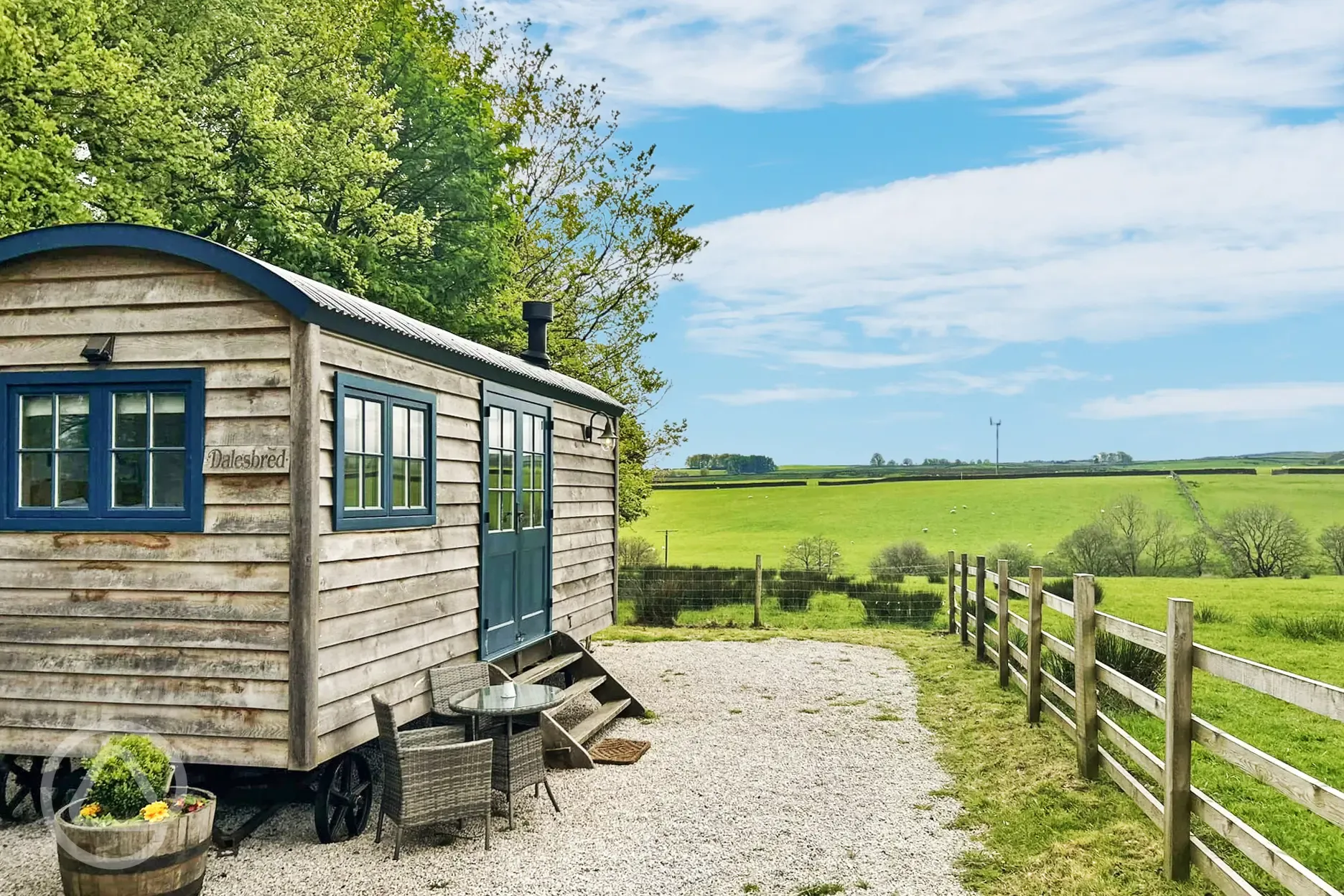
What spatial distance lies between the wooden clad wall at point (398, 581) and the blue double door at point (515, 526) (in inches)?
10.2

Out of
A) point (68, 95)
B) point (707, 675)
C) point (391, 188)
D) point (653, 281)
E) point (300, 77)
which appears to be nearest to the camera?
point (707, 675)

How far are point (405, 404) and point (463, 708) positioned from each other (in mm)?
2011

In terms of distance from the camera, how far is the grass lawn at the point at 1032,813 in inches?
189

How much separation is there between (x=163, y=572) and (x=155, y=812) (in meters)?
1.42

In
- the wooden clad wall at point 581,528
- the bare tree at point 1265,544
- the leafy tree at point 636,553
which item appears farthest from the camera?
the bare tree at point 1265,544

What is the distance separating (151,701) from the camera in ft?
18.0

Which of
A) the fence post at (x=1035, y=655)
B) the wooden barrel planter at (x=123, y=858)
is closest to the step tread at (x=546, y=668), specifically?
the wooden barrel planter at (x=123, y=858)

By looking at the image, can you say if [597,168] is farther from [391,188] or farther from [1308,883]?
[1308,883]

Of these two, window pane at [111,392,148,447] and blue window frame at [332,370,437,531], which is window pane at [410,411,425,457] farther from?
window pane at [111,392,148,447]

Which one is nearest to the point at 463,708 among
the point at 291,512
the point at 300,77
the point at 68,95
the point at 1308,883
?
the point at 291,512

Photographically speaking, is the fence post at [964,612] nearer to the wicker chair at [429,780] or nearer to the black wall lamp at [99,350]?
the wicker chair at [429,780]

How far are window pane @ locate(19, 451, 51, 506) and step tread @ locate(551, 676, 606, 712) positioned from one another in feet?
11.9

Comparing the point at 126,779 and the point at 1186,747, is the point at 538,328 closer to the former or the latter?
the point at 126,779

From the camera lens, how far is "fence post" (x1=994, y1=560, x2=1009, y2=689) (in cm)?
977
